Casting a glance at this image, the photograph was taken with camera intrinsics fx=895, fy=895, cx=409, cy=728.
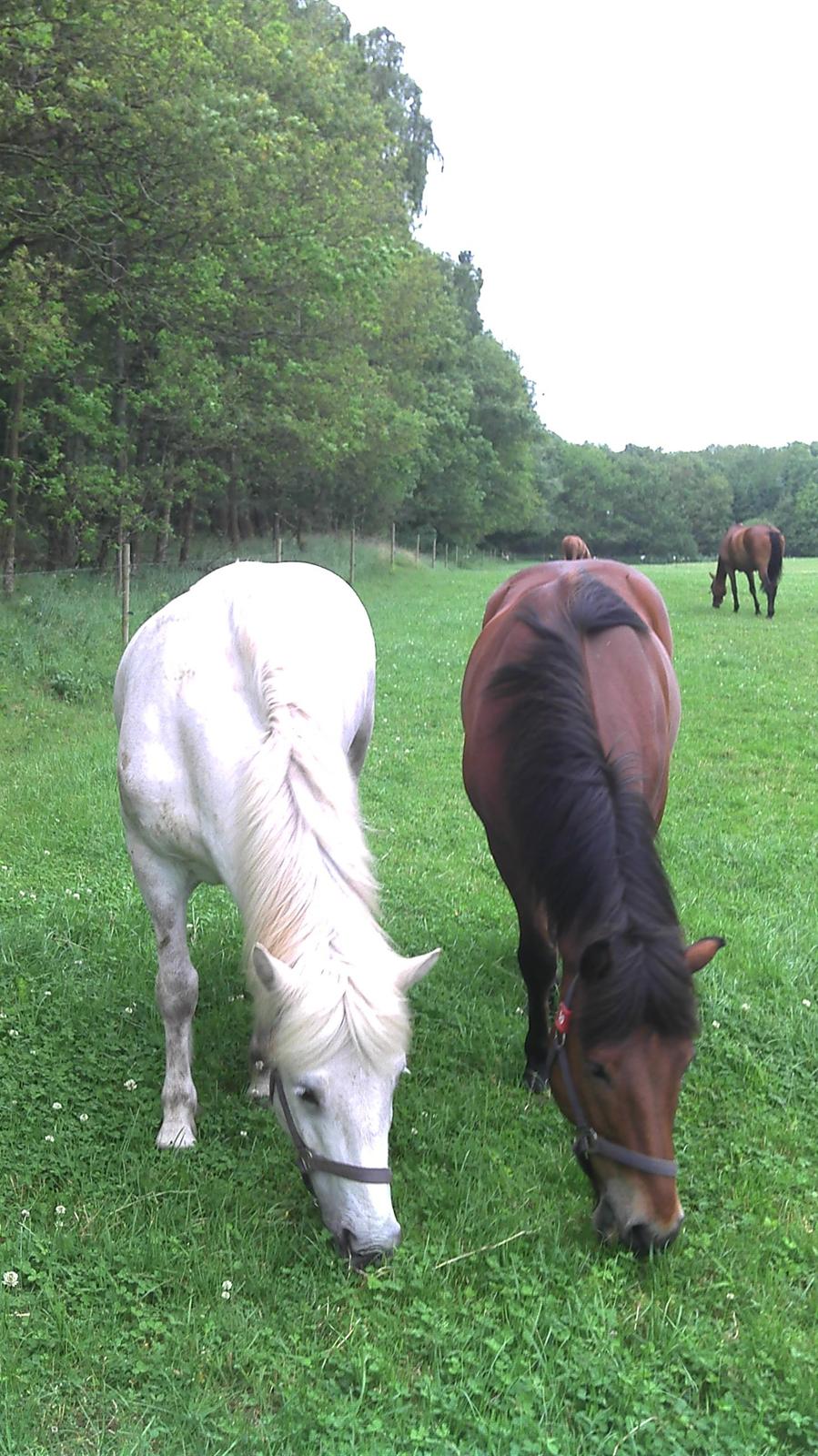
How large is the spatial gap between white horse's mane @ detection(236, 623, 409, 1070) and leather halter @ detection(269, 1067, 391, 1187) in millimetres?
204

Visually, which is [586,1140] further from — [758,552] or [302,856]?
[758,552]

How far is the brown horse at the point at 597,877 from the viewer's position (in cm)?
208

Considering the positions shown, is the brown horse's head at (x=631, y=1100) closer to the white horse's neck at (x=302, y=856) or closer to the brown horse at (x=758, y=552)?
the white horse's neck at (x=302, y=856)

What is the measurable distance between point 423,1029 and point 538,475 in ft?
218

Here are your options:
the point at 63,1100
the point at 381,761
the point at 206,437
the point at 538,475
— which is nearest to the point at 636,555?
the point at 538,475

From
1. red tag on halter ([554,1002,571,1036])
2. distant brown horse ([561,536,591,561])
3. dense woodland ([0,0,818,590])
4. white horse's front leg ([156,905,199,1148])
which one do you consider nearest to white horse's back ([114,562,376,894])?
white horse's front leg ([156,905,199,1148])

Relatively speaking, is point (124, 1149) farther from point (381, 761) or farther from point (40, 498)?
point (40, 498)

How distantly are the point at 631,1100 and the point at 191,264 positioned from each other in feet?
36.3

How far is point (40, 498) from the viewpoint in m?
13.9

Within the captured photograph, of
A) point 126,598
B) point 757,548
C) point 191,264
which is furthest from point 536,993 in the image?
point 757,548

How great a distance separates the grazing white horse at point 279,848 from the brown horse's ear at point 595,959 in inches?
14.4

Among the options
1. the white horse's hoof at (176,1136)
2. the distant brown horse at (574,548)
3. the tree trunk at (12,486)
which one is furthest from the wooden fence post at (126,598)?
the distant brown horse at (574,548)

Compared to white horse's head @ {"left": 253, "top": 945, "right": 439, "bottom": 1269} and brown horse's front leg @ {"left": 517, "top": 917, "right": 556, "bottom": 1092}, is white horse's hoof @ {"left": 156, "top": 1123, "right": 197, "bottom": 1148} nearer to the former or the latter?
white horse's head @ {"left": 253, "top": 945, "right": 439, "bottom": 1269}

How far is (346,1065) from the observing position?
2.06 meters
